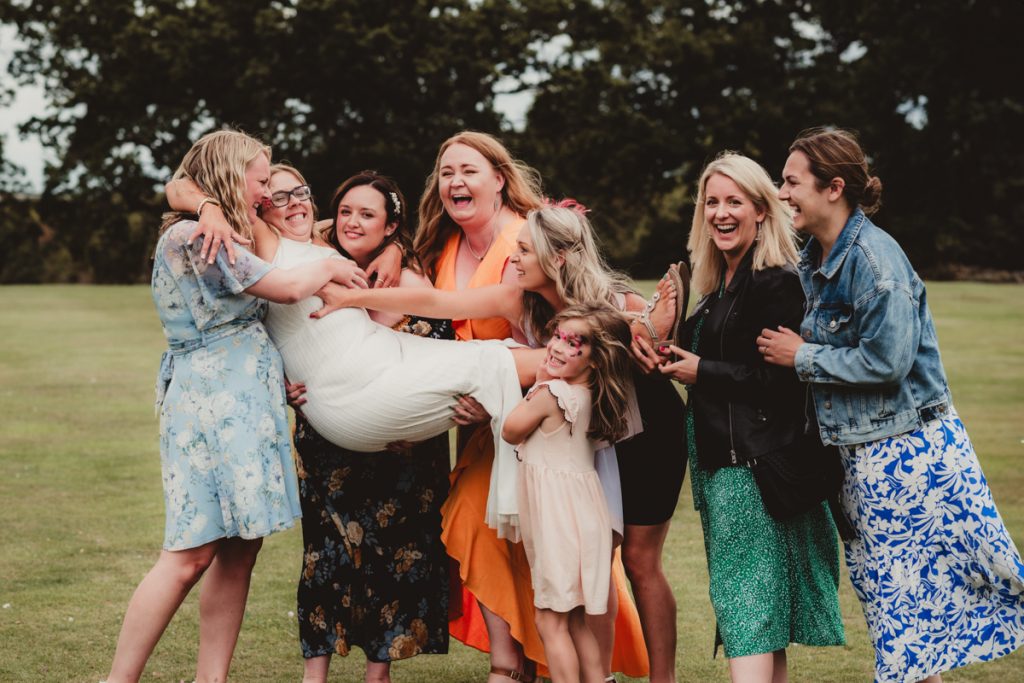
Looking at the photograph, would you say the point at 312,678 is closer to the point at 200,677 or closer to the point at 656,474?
the point at 200,677

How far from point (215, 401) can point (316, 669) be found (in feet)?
4.64

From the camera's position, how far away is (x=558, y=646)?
4.37m

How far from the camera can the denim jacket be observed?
3.96 meters

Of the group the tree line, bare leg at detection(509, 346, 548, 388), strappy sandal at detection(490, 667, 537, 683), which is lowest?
strappy sandal at detection(490, 667, 537, 683)

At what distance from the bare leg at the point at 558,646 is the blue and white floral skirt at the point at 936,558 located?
1.12 metres

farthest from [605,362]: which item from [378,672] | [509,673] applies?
[378,672]

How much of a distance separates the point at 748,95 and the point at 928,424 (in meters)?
40.6

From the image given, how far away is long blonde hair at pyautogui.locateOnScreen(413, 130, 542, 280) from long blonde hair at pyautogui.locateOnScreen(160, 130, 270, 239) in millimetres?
924

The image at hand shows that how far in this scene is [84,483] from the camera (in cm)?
977

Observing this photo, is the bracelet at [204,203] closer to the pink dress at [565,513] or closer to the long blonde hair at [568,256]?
the long blonde hair at [568,256]

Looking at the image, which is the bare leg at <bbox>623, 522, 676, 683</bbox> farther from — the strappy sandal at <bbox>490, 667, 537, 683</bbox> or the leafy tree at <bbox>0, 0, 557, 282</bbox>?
the leafy tree at <bbox>0, 0, 557, 282</bbox>

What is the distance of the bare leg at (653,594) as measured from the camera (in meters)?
4.75

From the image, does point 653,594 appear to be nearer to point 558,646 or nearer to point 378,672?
point 558,646

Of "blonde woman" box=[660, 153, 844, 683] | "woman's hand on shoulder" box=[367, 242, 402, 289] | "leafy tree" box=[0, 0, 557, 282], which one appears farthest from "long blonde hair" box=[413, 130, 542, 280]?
"leafy tree" box=[0, 0, 557, 282]
